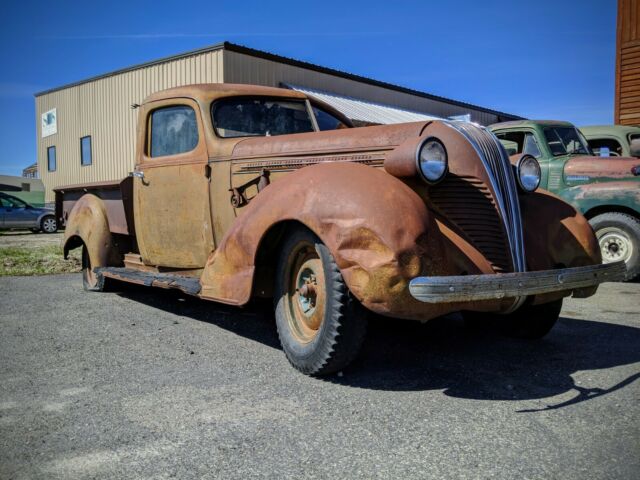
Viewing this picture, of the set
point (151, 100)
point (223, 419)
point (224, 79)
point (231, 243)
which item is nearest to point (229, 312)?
point (231, 243)

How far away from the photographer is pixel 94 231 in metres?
5.57

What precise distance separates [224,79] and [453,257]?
41.7ft

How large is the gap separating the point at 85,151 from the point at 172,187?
1857cm

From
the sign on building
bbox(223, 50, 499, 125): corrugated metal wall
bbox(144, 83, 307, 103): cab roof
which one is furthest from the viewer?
the sign on building

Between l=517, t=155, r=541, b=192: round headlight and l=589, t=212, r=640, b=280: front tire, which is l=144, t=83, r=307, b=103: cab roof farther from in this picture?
l=589, t=212, r=640, b=280: front tire

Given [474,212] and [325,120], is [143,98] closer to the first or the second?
[325,120]

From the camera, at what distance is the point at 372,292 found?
264cm

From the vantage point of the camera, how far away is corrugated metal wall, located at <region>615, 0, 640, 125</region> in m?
Answer: 13.5

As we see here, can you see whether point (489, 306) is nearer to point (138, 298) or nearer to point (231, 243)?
point (231, 243)

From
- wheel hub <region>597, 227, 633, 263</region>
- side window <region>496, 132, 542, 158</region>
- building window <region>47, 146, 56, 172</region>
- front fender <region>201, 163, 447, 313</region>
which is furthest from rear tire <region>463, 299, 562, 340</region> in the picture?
building window <region>47, 146, 56, 172</region>

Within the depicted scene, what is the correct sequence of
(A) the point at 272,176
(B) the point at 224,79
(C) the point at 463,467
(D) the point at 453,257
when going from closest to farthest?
(C) the point at 463,467 → (D) the point at 453,257 → (A) the point at 272,176 → (B) the point at 224,79

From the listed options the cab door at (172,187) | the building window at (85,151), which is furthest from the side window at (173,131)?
the building window at (85,151)

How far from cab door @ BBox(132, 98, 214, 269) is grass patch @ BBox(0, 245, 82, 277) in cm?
362

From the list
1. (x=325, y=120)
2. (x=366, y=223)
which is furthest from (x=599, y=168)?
(x=366, y=223)
